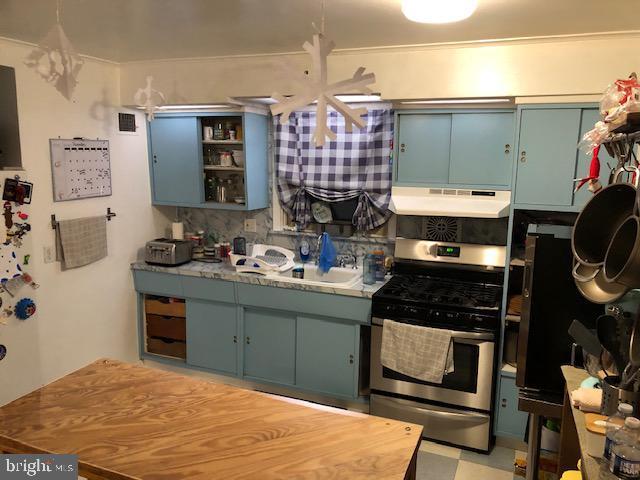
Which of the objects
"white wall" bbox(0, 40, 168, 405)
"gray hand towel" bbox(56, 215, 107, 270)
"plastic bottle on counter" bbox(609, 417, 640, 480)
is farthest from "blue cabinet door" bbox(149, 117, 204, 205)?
"plastic bottle on counter" bbox(609, 417, 640, 480)

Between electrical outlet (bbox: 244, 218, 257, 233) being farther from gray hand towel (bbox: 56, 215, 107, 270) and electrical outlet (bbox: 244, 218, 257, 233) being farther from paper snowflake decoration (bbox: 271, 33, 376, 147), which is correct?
paper snowflake decoration (bbox: 271, 33, 376, 147)

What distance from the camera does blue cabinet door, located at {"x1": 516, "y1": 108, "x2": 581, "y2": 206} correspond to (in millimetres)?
2881

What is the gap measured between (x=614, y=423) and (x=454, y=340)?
1.65 m

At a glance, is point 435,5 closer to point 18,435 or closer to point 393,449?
point 393,449

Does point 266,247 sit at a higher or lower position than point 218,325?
higher

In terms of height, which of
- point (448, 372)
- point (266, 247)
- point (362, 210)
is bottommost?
point (448, 372)

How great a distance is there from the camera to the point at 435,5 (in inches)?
76.2

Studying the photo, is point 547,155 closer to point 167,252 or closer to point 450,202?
point 450,202

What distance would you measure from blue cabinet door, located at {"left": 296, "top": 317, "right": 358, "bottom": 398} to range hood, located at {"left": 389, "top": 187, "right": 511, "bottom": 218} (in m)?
0.89

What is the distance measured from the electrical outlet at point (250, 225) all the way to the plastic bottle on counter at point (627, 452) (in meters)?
3.29

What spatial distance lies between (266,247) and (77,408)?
237 centimetres

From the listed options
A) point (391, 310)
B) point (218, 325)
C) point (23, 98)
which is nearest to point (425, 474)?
point (391, 310)

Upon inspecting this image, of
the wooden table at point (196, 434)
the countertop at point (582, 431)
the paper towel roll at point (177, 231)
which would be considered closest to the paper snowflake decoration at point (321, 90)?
the wooden table at point (196, 434)

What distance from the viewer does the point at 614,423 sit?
1.45 meters
